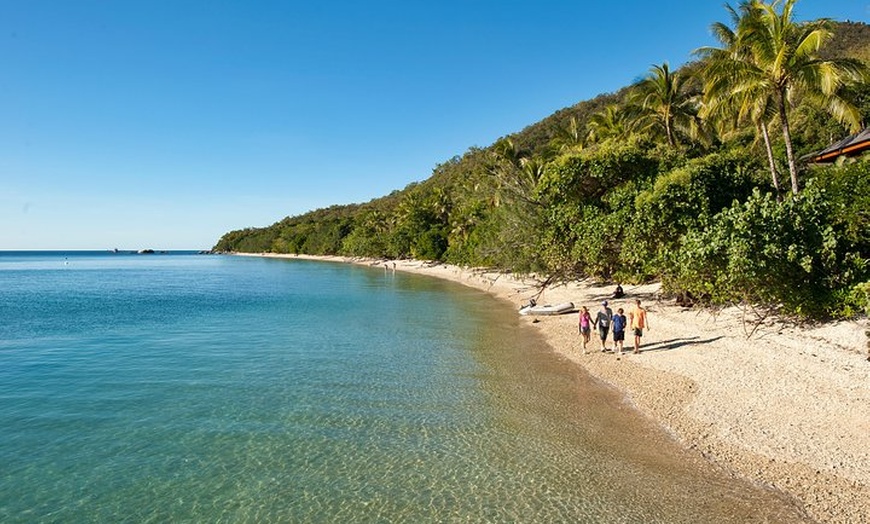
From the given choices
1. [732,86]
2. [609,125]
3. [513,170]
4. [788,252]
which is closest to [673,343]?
[788,252]

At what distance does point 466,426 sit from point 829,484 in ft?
22.2

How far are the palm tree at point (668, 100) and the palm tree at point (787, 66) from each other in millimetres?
10023

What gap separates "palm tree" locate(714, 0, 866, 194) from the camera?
Answer: 60.6 feet

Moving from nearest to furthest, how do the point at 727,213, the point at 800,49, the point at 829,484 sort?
the point at 829,484 → the point at 727,213 → the point at 800,49

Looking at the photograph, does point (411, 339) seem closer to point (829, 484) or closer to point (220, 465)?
point (220, 465)

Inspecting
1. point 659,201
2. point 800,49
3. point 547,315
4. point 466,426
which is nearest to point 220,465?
point 466,426

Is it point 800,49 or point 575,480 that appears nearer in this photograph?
point 575,480

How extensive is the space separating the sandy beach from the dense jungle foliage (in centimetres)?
154

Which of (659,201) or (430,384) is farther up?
(659,201)

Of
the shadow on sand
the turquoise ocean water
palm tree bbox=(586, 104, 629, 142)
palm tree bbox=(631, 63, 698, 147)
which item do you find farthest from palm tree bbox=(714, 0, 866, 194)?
palm tree bbox=(586, 104, 629, 142)

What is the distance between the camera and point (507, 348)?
19.9 meters

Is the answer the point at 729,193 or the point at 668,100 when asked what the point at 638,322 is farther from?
the point at 668,100

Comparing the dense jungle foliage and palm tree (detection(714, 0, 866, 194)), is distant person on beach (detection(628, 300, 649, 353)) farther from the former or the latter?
palm tree (detection(714, 0, 866, 194))

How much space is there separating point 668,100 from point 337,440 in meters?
29.6
